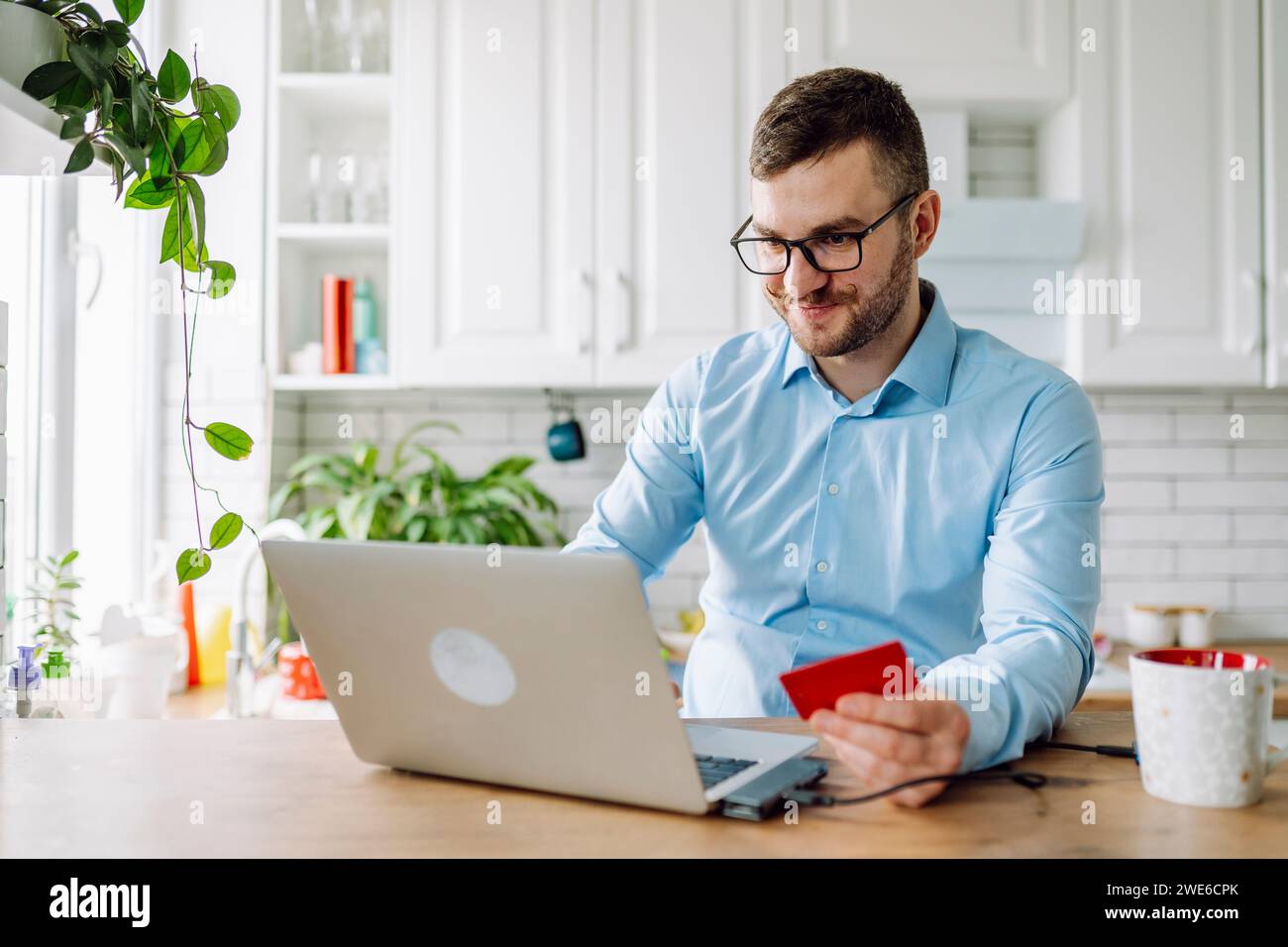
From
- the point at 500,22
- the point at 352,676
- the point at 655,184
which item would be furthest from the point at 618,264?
the point at 352,676

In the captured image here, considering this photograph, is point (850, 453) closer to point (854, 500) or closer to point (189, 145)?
point (854, 500)

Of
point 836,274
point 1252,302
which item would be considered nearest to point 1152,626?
point 1252,302

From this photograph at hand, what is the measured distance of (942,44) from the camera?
2.58m

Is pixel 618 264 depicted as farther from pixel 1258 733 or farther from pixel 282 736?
pixel 1258 733

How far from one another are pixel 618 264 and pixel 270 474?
1024 millimetres

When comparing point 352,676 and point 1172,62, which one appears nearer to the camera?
point 352,676

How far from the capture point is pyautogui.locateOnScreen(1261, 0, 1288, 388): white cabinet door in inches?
102

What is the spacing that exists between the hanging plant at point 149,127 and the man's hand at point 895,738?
0.61 metres

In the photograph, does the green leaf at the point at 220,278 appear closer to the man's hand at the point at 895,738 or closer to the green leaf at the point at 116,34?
the green leaf at the point at 116,34

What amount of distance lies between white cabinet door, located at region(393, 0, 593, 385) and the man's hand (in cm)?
176

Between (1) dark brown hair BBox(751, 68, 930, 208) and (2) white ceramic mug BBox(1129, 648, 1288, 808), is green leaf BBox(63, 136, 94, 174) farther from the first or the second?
(2) white ceramic mug BBox(1129, 648, 1288, 808)
